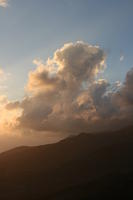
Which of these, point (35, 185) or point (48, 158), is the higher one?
point (48, 158)

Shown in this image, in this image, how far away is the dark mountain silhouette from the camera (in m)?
96.4

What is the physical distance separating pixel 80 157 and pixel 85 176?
34.8 metres

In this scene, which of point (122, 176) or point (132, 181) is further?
point (122, 176)

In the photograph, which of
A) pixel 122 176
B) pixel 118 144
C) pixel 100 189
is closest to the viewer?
pixel 100 189

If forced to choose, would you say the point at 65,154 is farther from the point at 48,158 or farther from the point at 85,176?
the point at 85,176

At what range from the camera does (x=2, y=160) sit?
152 meters

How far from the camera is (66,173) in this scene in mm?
123812

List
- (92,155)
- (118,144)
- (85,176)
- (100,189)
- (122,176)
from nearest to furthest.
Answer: (100,189) → (122,176) → (85,176) → (92,155) → (118,144)

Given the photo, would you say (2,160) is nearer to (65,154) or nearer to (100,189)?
(65,154)

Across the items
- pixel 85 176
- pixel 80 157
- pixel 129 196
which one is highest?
pixel 80 157

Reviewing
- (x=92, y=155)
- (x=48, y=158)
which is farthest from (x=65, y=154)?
(x=92, y=155)

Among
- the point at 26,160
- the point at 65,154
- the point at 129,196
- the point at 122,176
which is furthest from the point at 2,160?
the point at 129,196

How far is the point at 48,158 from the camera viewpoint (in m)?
→ 157

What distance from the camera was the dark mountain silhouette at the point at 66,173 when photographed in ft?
316
